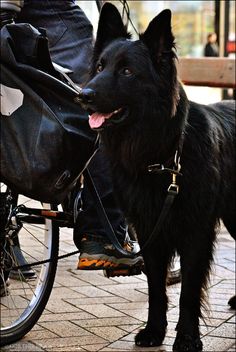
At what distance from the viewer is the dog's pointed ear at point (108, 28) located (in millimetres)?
3578

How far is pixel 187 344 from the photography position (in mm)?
3740

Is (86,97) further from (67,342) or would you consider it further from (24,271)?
(24,271)

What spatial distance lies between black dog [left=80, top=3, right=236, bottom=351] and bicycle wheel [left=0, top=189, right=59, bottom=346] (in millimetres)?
495

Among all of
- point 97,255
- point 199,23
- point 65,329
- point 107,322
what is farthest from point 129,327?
point 199,23

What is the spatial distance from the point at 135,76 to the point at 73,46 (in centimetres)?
70

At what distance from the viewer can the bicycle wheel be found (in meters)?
3.84

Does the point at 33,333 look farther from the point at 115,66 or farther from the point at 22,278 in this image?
the point at 115,66

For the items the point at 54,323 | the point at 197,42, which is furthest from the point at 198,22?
the point at 54,323

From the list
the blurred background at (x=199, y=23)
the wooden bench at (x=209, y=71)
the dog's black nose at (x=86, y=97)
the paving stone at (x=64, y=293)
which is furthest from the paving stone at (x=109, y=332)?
the blurred background at (x=199, y=23)

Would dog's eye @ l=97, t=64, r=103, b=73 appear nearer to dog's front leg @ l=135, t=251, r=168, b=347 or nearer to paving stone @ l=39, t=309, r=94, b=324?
dog's front leg @ l=135, t=251, r=168, b=347

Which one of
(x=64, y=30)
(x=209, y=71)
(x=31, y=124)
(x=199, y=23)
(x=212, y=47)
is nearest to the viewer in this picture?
(x=31, y=124)

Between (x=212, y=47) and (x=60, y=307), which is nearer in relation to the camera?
(x=60, y=307)

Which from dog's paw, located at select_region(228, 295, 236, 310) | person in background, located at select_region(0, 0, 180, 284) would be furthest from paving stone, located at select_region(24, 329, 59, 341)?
dog's paw, located at select_region(228, 295, 236, 310)

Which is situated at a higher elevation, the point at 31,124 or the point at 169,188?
the point at 31,124
